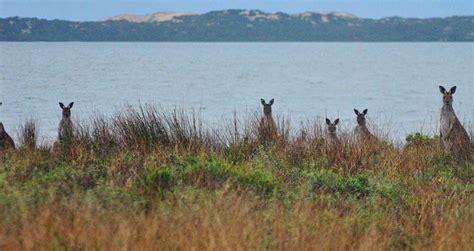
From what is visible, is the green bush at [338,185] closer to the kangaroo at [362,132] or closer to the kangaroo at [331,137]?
the kangaroo at [331,137]

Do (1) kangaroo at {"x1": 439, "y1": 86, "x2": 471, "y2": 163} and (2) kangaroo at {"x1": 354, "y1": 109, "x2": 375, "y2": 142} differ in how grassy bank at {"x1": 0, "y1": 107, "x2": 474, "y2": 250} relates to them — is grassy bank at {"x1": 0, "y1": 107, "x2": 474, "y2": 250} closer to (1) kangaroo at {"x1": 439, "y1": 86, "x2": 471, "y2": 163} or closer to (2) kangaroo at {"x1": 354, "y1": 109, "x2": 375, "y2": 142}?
(1) kangaroo at {"x1": 439, "y1": 86, "x2": 471, "y2": 163}

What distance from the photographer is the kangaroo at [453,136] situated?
16000mm

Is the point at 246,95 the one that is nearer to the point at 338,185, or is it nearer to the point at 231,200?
the point at 338,185

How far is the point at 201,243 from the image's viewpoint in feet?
25.3

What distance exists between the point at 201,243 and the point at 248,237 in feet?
1.66

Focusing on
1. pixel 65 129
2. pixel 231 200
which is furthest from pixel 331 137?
pixel 231 200

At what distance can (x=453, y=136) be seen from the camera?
17031 millimetres

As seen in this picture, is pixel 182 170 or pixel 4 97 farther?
pixel 4 97

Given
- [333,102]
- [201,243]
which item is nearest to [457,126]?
[201,243]

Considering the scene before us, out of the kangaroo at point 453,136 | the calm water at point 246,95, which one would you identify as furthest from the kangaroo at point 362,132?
the calm water at point 246,95

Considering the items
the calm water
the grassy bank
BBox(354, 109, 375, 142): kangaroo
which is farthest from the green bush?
the calm water

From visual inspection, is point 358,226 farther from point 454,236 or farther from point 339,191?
point 339,191

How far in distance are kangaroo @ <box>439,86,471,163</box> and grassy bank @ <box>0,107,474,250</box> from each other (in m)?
1.44

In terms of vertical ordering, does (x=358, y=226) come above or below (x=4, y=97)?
above
